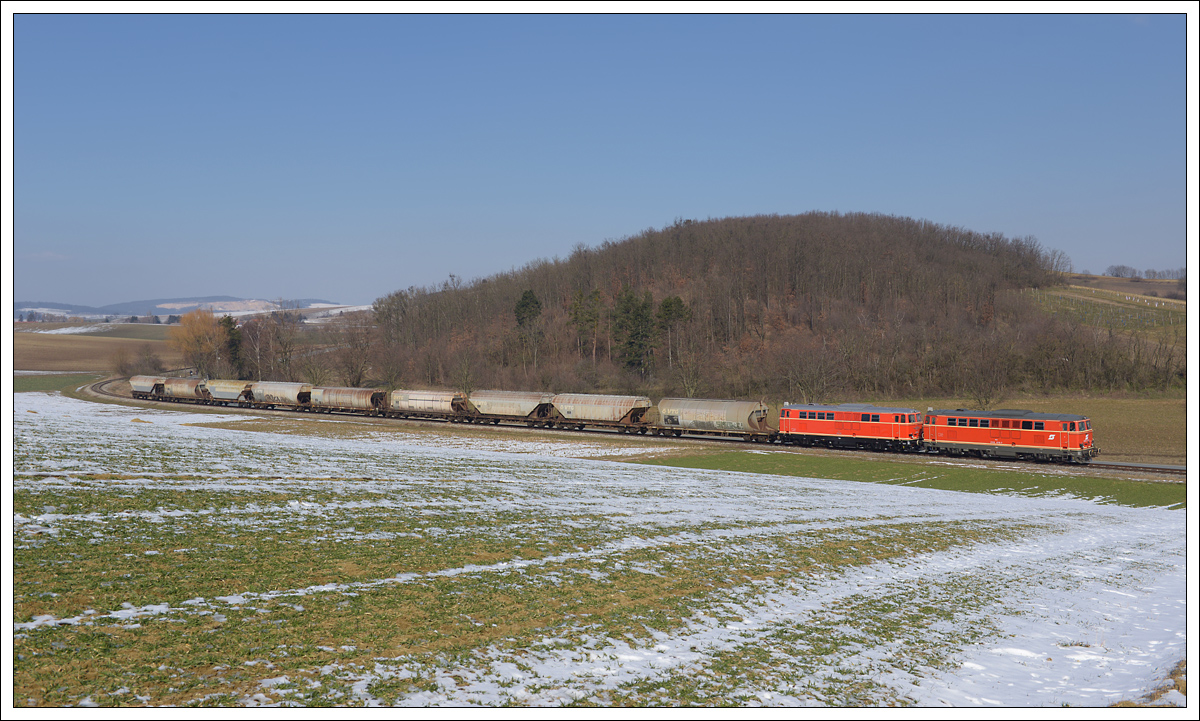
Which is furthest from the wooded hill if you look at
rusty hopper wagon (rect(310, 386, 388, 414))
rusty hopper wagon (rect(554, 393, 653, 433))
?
rusty hopper wagon (rect(554, 393, 653, 433))

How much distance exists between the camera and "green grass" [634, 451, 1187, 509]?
121 feet

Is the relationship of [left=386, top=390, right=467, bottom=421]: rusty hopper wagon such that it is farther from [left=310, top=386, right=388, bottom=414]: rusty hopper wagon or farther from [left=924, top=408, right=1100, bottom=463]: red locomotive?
[left=924, top=408, right=1100, bottom=463]: red locomotive

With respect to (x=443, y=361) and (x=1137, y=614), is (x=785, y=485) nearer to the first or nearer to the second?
(x=1137, y=614)

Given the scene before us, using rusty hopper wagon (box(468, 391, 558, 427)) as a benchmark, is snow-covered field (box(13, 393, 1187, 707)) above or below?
below

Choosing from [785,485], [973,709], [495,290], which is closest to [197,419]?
[785,485]

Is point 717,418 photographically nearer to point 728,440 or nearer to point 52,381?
point 728,440

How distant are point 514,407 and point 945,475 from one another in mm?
38615

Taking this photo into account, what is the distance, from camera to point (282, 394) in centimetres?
7888

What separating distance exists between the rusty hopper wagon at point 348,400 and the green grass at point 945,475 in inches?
1572

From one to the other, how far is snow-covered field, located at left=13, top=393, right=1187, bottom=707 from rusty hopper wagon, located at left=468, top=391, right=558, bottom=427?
38571mm

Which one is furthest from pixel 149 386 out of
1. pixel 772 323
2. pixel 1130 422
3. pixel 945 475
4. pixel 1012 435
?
pixel 1130 422

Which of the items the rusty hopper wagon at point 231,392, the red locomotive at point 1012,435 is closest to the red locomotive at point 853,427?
the red locomotive at point 1012,435

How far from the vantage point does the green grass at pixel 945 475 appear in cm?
3703

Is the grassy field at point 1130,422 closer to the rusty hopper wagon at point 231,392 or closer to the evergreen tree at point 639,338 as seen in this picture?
the evergreen tree at point 639,338
